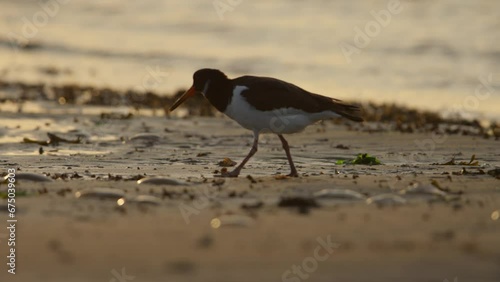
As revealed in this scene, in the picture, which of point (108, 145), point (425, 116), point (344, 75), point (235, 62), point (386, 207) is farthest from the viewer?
point (235, 62)

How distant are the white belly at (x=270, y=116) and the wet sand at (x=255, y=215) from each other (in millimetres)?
511

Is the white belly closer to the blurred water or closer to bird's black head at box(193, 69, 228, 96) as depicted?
bird's black head at box(193, 69, 228, 96)

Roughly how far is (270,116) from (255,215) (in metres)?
2.64

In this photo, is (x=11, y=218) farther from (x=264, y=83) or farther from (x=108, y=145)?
(x=108, y=145)

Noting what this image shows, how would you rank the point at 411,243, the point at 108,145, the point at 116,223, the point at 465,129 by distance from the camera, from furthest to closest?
1. the point at 465,129
2. the point at 108,145
3. the point at 116,223
4. the point at 411,243

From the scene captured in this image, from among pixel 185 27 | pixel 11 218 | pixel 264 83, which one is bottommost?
pixel 11 218

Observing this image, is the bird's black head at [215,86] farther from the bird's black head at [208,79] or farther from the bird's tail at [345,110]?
the bird's tail at [345,110]

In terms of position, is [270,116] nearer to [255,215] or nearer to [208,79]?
[208,79]

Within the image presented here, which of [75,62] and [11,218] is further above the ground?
[75,62]

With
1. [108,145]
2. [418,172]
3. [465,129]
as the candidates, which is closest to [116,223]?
[418,172]

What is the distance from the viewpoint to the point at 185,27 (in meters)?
31.5

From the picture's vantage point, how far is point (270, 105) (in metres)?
9.37

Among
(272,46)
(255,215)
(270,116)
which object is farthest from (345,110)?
(272,46)

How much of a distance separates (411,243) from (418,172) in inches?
142
